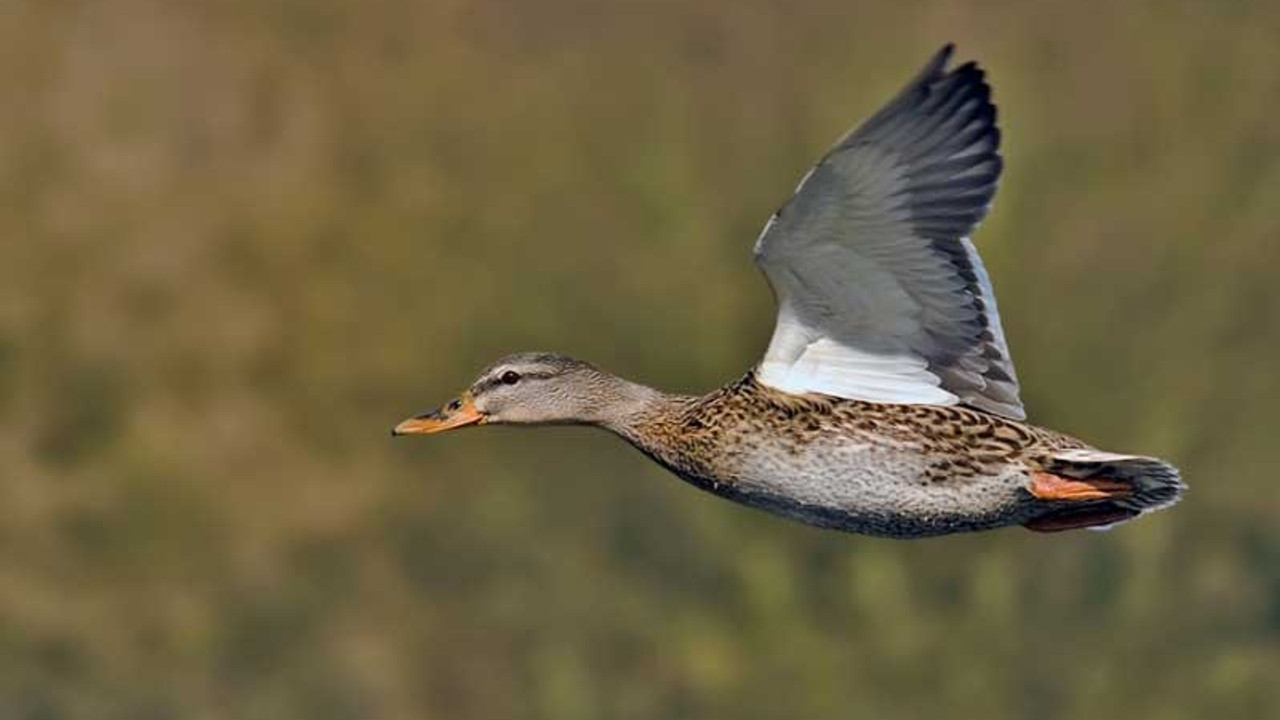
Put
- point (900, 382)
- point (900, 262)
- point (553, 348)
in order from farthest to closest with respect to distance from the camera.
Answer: point (553, 348) < point (900, 382) < point (900, 262)

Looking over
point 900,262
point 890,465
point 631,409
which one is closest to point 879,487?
point 890,465

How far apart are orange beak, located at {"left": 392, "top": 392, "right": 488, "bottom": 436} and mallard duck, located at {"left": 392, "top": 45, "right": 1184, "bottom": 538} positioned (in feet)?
2.29

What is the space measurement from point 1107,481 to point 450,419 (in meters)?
1.98

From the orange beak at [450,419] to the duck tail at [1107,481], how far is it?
5.70 feet

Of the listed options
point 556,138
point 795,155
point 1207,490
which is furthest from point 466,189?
point 1207,490

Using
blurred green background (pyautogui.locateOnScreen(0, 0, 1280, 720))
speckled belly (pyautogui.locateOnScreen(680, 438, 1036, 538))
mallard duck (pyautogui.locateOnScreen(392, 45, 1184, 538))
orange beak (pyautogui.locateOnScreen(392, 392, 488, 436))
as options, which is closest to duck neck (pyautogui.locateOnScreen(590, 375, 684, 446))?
mallard duck (pyautogui.locateOnScreen(392, 45, 1184, 538))

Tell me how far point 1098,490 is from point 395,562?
14485mm

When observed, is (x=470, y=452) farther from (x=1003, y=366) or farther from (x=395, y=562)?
(x=1003, y=366)

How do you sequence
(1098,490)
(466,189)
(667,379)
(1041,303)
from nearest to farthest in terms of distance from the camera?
1. (1098,490)
2. (667,379)
3. (1041,303)
4. (466,189)

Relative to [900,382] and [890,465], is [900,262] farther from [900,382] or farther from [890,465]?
[890,465]

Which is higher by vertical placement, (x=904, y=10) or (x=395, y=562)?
(x=904, y=10)

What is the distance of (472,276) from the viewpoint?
22.9 meters

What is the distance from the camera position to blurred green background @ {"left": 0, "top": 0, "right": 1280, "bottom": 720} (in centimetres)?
2170

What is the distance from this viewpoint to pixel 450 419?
9.41 meters
